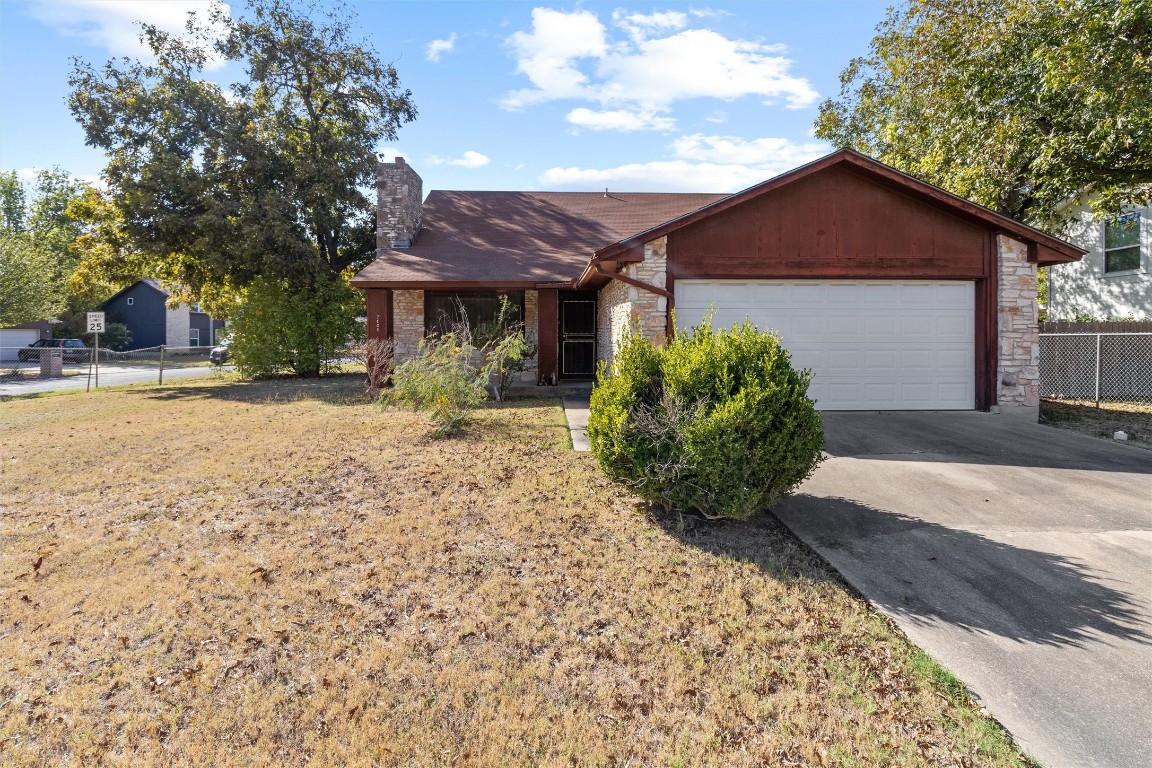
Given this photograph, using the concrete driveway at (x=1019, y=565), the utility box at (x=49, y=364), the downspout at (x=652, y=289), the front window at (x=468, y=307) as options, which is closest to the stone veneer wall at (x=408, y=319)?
the front window at (x=468, y=307)

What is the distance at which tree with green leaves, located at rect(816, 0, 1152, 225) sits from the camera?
9727 mm

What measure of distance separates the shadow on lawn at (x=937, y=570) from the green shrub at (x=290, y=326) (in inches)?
636

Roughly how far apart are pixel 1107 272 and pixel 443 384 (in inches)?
653

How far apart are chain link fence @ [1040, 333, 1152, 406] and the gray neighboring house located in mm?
1853

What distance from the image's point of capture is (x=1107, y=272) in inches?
592

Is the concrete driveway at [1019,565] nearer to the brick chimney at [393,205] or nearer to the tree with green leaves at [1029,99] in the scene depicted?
the tree with green leaves at [1029,99]

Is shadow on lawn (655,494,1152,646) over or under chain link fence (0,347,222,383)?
under

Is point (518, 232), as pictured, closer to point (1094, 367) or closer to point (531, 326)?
point (531, 326)

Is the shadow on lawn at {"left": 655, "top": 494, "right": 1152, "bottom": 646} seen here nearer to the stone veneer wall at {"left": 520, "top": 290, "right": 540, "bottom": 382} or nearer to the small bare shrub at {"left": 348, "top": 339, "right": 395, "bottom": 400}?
the small bare shrub at {"left": 348, "top": 339, "right": 395, "bottom": 400}

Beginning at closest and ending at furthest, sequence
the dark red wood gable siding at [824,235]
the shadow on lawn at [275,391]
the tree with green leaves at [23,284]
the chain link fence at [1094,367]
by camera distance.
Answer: the dark red wood gable siding at [824,235] → the chain link fence at [1094,367] → the shadow on lawn at [275,391] → the tree with green leaves at [23,284]

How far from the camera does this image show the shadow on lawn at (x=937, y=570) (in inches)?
138

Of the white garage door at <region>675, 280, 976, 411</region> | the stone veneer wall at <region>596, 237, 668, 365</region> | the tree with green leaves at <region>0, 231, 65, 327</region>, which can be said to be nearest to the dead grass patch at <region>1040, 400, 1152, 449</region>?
the white garage door at <region>675, 280, 976, 411</region>

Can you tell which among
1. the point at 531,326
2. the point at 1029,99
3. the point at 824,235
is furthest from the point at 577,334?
the point at 1029,99

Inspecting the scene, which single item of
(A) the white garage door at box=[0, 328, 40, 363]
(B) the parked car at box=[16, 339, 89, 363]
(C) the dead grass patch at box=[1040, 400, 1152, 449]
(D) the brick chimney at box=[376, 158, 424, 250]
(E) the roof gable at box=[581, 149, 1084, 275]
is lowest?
(C) the dead grass patch at box=[1040, 400, 1152, 449]
